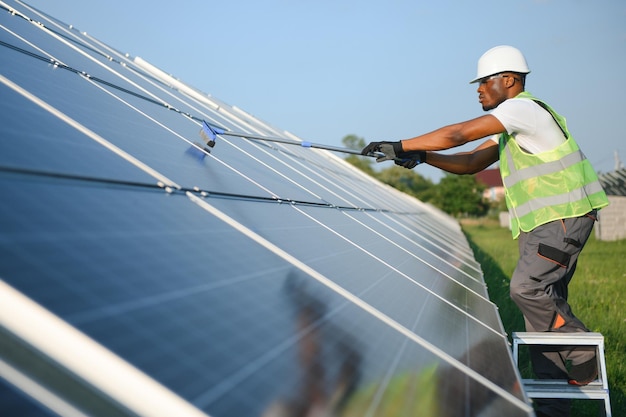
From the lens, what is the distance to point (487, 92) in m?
5.29

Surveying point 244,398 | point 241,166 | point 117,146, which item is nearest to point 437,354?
point 244,398

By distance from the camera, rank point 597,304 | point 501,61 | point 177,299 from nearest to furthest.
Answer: point 177,299 < point 501,61 < point 597,304

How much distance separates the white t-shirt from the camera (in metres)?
4.59

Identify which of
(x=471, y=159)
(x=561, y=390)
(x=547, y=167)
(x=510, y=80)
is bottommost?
(x=561, y=390)

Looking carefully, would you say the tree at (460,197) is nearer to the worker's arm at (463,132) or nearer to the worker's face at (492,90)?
the worker's face at (492,90)

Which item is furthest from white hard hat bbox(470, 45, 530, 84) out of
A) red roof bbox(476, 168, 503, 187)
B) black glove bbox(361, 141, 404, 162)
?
red roof bbox(476, 168, 503, 187)

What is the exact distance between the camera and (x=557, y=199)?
4.91m

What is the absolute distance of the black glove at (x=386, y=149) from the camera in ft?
16.2

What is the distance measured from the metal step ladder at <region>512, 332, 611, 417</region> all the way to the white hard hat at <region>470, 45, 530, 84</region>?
1871 millimetres

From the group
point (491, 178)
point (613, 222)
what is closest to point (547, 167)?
point (613, 222)

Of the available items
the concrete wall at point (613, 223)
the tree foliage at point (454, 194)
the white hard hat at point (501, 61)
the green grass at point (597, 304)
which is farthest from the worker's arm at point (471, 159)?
the tree foliage at point (454, 194)

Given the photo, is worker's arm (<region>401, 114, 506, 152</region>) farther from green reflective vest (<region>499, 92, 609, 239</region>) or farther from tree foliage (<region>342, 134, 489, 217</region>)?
tree foliage (<region>342, 134, 489, 217</region>)

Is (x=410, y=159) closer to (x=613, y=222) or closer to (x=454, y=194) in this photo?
(x=613, y=222)

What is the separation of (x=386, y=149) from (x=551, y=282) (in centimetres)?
143
